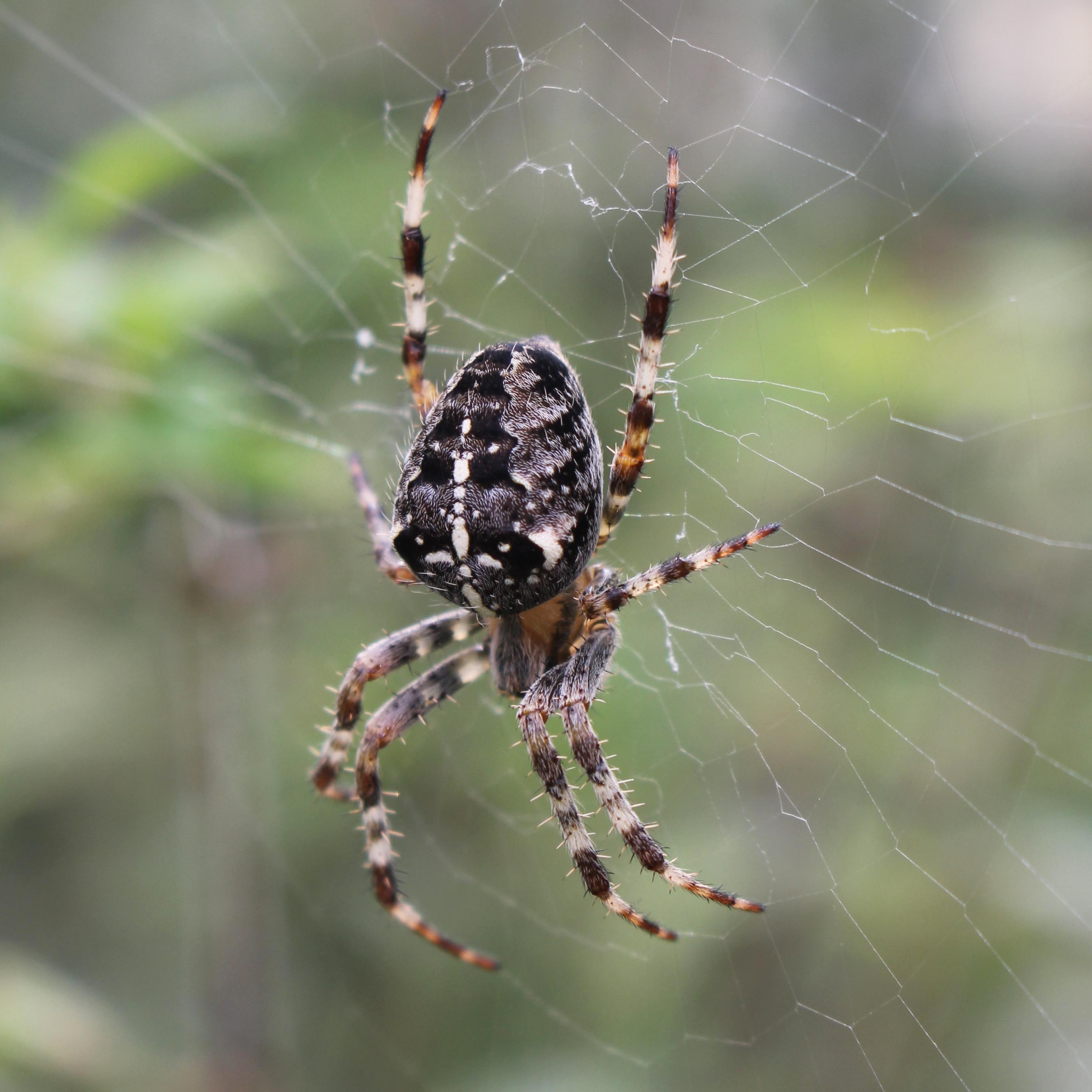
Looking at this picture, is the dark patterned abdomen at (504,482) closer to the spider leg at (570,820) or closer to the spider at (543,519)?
the spider at (543,519)

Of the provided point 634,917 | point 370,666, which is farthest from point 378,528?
point 634,917

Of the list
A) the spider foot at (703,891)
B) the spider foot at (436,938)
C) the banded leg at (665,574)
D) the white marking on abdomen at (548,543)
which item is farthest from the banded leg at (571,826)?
the spider foot at (436,938)

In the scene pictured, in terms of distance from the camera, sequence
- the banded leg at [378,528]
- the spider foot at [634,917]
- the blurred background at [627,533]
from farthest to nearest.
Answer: the banded leg at [378,528] → the blurred background at [627,533] → the spider foot at [634,917]

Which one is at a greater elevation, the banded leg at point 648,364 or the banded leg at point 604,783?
the banded leg at point 648,364

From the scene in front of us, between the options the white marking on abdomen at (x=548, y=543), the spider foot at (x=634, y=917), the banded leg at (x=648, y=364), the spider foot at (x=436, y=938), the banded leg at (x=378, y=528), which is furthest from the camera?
the spider foot at (x=436, y=938)

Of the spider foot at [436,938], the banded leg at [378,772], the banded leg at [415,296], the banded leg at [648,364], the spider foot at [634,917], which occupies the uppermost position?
the banded leg at [415,296]

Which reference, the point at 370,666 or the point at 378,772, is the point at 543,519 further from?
the point at 378,772

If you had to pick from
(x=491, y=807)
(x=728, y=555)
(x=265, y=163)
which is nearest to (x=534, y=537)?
(x=728, y=555)
